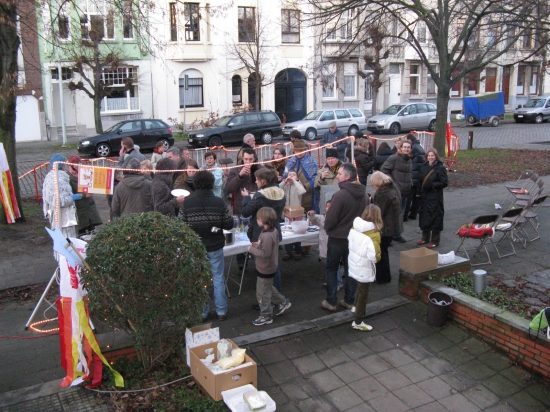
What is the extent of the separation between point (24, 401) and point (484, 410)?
4022 millimetres

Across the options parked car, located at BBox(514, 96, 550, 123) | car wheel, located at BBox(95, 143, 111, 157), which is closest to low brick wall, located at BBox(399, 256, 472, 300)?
car wheel, located at BBox(95, 143, 111, 157)

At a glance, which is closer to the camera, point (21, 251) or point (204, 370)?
point (204, 370)

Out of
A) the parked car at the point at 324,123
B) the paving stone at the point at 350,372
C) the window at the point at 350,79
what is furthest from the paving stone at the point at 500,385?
the window at the point at 350,79

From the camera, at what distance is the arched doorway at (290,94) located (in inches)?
1355

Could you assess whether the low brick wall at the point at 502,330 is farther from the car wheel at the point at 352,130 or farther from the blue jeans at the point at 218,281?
the car wheel at the point at 352,130

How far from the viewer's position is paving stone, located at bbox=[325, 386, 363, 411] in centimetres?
480

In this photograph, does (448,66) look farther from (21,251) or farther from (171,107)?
(171,107)

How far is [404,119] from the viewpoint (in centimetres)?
2856

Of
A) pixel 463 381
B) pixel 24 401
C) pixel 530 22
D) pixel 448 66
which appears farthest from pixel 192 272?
pixel 448 66

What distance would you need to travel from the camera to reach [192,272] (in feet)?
15.8

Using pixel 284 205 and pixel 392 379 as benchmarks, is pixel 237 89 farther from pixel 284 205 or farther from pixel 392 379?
pixel 392 379

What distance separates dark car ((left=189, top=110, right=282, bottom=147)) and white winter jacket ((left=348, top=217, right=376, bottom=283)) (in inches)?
742

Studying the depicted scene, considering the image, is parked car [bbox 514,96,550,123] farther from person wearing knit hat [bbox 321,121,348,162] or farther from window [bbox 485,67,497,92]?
person wearing knit hat [bbox 321,121,348,162]

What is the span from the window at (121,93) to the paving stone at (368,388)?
26162 millimetres
